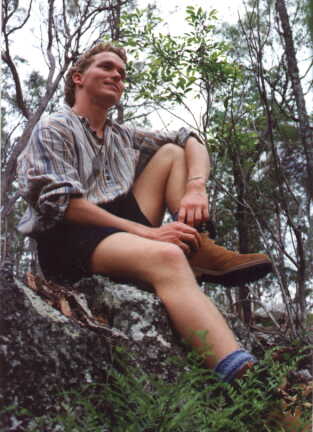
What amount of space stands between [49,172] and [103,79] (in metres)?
0.47

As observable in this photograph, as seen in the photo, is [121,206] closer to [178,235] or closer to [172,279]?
[178,235]

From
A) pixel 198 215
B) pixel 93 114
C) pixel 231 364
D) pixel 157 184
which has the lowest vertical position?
pixel 231 364

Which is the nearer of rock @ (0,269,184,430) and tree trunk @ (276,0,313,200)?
rock @ (0,269,184,430)

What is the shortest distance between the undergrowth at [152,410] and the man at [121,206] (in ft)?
0.49

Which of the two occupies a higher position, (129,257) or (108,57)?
(108,57)

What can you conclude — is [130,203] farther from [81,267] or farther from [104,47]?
[104,47]

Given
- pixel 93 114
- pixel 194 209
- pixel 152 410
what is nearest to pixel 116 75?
pixel 93 114

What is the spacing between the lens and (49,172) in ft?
5.43

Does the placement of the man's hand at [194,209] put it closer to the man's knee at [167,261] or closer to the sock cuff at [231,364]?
the man's knee at [167,261]

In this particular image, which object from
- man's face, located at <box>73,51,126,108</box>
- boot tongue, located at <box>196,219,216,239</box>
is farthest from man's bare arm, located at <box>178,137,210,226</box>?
man's face, located at <box>73,51,126,108</box>

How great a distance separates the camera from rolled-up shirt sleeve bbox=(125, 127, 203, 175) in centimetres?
205

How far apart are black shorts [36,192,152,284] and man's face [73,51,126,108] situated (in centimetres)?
36

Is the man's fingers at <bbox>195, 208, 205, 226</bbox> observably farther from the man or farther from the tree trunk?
the tree trunk

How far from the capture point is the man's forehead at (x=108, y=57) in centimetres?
199
